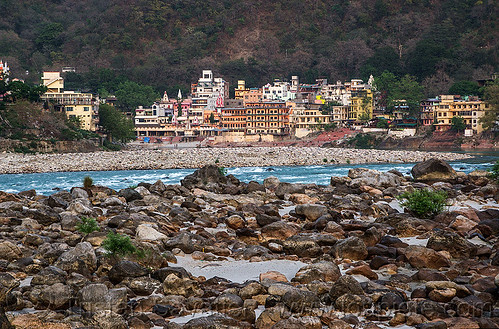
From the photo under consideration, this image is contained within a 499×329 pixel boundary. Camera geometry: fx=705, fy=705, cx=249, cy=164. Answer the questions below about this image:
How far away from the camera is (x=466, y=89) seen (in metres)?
80.5

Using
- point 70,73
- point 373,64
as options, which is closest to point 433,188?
point 373,64

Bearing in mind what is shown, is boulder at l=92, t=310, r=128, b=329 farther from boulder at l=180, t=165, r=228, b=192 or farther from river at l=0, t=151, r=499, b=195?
river at l=0, t=151, r=499, b=195

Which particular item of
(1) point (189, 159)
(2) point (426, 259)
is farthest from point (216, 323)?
(1) point (189, 159)

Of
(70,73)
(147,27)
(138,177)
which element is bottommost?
(138,177)

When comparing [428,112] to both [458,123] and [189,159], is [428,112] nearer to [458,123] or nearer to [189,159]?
[458,123]

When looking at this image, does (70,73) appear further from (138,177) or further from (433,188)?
(433,188)

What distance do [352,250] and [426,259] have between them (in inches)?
48.0

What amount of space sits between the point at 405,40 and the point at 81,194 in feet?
355

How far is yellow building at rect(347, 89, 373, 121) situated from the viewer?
85.1 meters

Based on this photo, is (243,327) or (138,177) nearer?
(243,327)

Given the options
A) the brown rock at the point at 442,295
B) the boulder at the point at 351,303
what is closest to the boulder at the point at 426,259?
the brown rock at the point at 442,295

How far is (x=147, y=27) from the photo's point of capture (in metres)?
134

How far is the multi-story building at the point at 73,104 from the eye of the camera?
69.8 meters

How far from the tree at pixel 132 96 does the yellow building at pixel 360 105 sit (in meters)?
28.6
